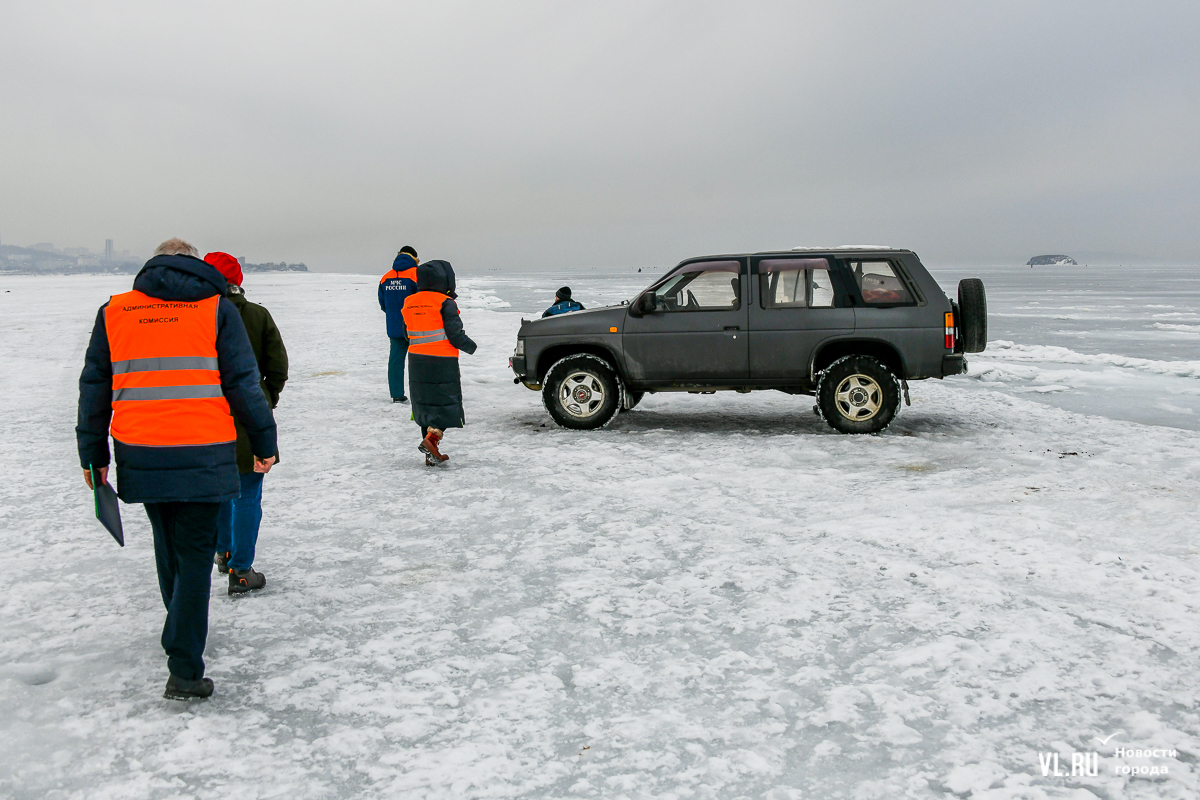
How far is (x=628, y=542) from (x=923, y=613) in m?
1.88

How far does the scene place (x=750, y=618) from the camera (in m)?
4.29

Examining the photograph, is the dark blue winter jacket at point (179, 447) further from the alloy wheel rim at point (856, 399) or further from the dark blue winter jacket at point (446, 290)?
the alloy wheel rim at point (856, 399)

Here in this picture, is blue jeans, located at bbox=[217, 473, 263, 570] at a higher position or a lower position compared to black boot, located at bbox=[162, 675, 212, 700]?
higher

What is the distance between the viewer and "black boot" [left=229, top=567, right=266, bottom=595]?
15.3 feet

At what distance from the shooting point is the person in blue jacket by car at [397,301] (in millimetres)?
10570

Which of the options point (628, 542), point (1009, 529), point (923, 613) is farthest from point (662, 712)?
point (1009, 529)

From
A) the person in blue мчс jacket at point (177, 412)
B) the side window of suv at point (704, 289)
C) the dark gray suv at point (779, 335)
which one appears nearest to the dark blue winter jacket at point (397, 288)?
the dark gray suv at point (779, 335)

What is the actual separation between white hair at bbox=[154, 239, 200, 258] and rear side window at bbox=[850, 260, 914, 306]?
22.9ft

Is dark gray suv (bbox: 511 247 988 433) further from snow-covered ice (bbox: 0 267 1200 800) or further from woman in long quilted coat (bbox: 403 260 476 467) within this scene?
woman in long quilted coat (bbox: 403 260 476 467)

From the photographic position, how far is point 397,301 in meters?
10.8

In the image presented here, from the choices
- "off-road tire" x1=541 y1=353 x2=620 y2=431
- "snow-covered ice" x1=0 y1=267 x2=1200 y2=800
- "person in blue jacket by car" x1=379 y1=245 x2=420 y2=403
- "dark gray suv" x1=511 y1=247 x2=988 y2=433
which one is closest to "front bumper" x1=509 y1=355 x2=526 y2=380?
"dark gray suv" x1=511 y1=247 x2=988 y2=433

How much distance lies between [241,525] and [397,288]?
6.44 metres

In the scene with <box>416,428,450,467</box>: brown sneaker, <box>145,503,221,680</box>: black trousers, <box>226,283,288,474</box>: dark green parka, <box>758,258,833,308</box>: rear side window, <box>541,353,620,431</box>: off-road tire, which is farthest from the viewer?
<box>541,353,620,431</box>: off-road tire

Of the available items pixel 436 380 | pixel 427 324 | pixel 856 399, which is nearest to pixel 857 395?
pixel 856 399
